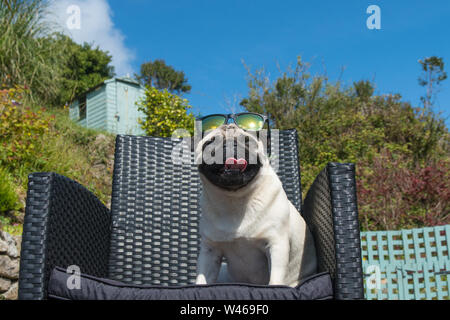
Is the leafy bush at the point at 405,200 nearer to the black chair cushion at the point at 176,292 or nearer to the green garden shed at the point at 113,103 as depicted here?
the black chair cushion at the point at 176,292

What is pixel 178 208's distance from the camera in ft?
5.53

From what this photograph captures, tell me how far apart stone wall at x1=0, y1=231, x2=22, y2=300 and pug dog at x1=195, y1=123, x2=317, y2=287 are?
6.65 ft

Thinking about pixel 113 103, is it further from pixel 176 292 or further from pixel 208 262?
pixel 176 292

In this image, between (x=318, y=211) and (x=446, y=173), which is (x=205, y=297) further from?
(x=446, y=173)

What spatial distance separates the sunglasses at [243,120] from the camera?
4.03 ft

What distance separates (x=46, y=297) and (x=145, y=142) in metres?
0.92

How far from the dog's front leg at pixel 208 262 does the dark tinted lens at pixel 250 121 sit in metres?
0.42

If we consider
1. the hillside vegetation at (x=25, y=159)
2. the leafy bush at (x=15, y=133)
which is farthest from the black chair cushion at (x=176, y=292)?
the leafy bush at (x=15, y=133)

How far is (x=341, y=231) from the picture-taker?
1038mm

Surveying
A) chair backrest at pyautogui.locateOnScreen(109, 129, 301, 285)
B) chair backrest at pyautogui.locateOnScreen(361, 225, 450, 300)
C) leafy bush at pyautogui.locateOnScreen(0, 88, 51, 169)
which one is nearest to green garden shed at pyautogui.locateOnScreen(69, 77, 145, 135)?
leafy bush at pyautogui.locateOnScreen(0, 88, 51, 169)

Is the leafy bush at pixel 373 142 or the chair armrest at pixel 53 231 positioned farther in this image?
the leafy bush at pixel 373 142

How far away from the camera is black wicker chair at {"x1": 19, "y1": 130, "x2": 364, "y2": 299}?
1002 mm

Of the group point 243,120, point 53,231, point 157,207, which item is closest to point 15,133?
point 157,207
